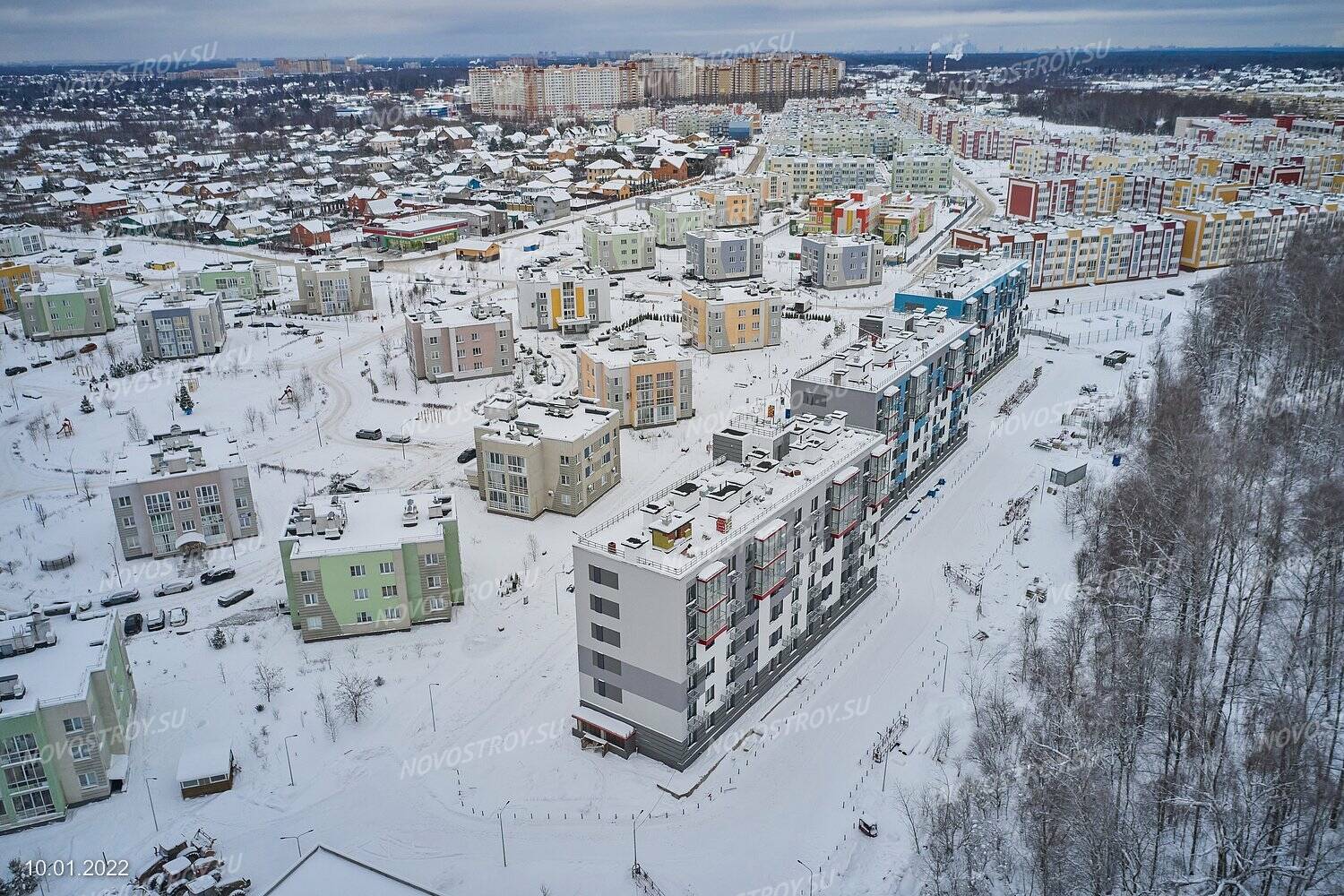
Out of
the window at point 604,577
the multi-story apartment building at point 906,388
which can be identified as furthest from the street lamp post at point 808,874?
the multi-story apartment building at point 906,388

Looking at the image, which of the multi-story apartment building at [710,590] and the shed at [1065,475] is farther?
the shed at [1065,475]

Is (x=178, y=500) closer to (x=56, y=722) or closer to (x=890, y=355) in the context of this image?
(x=56, y=722)

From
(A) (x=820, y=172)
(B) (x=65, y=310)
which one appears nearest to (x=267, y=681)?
(B) (x=65, y=310)

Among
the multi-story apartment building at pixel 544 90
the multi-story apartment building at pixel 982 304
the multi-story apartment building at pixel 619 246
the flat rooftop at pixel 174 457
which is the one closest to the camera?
the flat rooftop at pixel 174 457

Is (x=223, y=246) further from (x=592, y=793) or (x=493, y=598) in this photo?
(x=592, y=793)

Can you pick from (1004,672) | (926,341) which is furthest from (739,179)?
(1004,672)

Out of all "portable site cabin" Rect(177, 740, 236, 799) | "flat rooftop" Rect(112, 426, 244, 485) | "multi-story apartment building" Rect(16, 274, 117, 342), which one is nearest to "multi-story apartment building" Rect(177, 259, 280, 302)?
"multi-story apartment building" Rect(16, 274, 117, 342)

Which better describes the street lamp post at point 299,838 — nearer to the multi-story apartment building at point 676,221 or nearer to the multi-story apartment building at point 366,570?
the multi-story apartment building at point 366,570

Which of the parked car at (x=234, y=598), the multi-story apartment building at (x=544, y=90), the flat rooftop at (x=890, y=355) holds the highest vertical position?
the multi-story apartment building at (x=544, y=90)
